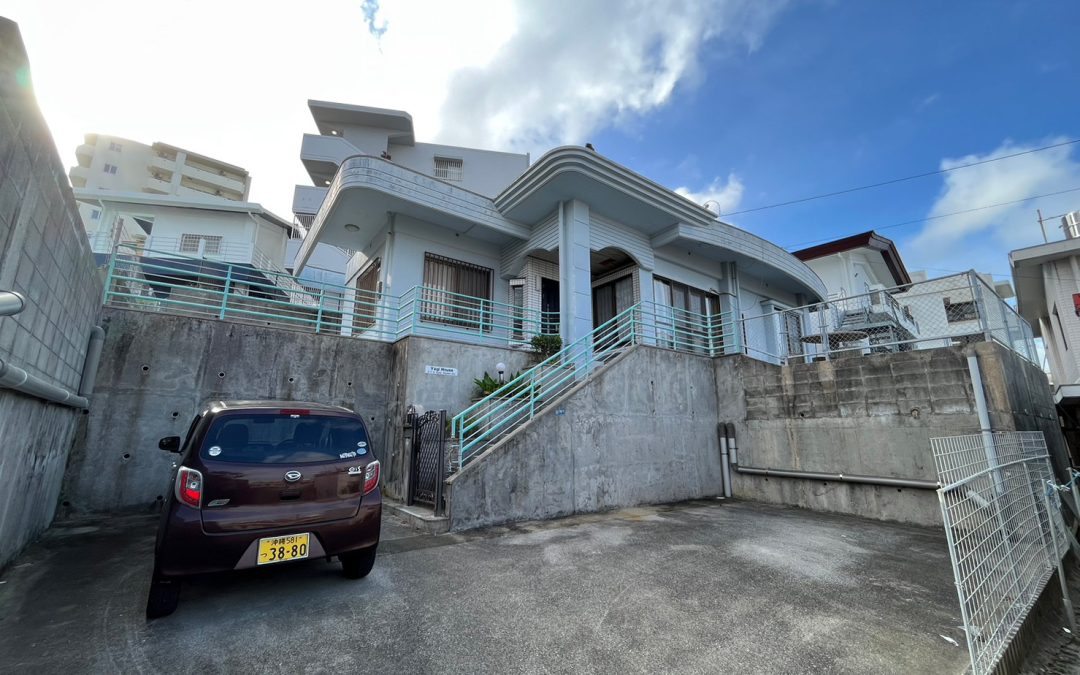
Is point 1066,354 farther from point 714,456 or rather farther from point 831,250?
point 714,456

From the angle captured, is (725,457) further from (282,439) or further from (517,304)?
(282,439)

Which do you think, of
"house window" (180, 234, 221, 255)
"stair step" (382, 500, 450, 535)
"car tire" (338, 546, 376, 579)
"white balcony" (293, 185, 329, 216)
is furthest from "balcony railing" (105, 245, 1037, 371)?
"white balcony" (293, 185, 329, 216)

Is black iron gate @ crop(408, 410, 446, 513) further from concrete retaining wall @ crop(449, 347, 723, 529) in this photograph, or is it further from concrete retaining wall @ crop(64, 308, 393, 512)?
concrete retaining wall @ crop(64, 308, 393, 512)

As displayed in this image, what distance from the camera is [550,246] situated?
1066 cm

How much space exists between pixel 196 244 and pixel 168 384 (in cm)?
1840

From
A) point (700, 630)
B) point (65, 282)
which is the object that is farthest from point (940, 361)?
point (65, 282)

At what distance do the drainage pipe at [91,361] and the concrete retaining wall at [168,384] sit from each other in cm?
45

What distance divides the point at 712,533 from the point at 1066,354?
15900 mm

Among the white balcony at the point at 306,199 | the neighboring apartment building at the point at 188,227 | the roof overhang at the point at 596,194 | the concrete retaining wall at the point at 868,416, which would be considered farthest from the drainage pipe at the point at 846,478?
the white balcony at the point at 306,199

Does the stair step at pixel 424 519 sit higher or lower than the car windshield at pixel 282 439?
lower

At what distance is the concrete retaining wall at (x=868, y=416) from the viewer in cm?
705

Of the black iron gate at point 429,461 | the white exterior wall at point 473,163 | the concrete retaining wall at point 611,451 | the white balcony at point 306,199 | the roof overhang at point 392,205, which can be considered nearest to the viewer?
the black iron gate at point 429,461

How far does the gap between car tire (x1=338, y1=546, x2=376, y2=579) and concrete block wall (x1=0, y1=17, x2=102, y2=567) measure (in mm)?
2759

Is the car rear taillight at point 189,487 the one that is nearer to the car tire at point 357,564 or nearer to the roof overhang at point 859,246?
the car tire at point 357,564
